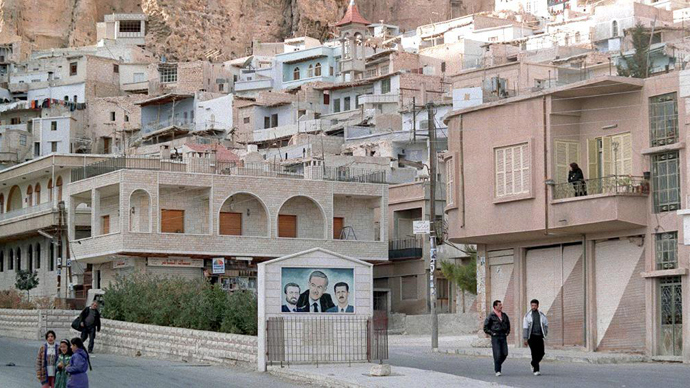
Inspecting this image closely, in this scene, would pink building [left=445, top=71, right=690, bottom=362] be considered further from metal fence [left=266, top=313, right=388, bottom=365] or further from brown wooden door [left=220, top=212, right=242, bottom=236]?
brown wooden door [left=220, top=212, right=242, bottom=236]

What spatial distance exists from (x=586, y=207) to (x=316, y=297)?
303 inches

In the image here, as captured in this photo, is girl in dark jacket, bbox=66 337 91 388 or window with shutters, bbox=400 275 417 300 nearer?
girl in dark jacket, bbox=66 337 91 388

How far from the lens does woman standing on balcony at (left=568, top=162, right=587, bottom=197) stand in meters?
28.5

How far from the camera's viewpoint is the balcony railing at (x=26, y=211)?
168 feet

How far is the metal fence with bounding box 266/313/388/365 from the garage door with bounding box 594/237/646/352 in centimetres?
704

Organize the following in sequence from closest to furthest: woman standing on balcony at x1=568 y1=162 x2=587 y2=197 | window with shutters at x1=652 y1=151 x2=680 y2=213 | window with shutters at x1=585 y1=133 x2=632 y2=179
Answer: window with shutters at x1=652 y1=151 x2=680 y2=213
window with shutters at x1=585 y1=133 x2=632 y2=179
woman standing on balcony at x1=568 y1=162 x2=587 y2=197

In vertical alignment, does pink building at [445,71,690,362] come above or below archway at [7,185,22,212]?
below

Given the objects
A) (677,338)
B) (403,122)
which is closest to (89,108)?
(403,122)

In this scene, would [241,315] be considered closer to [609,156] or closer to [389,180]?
[609,156]

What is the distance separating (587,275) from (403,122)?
146ft

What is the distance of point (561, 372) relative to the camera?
23.2 metres

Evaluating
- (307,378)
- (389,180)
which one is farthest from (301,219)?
(307,378)

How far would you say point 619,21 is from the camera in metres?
79.3

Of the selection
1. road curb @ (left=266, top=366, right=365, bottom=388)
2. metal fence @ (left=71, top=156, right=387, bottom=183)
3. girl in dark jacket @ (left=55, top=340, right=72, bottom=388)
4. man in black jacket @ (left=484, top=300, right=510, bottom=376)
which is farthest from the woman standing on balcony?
metal fence @ (left=71, top=156, right=387, bottom=183)
